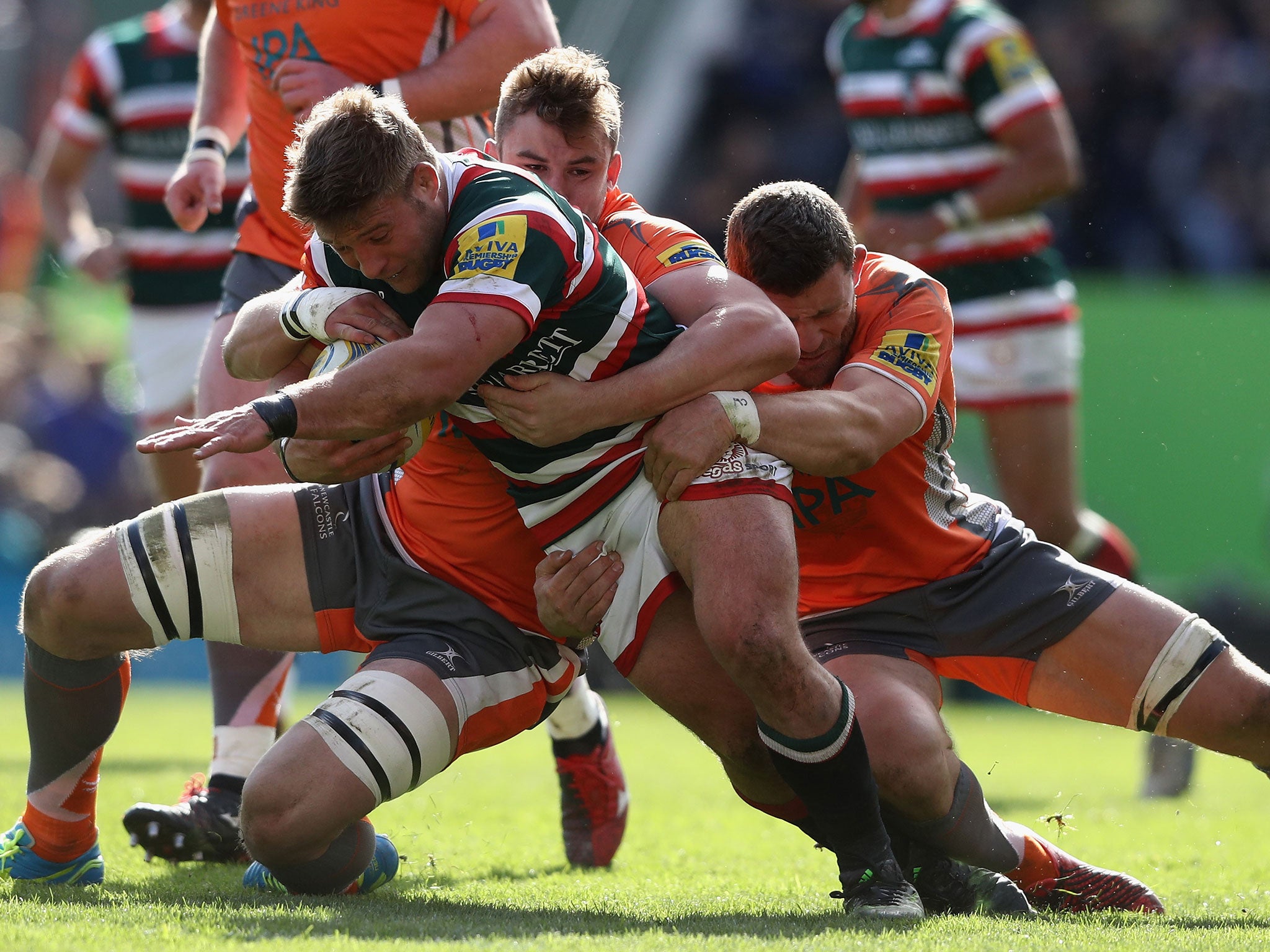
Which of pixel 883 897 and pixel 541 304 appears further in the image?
pixel 883 897

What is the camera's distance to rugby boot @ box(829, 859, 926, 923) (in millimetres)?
3414

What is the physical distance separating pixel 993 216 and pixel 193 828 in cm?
378

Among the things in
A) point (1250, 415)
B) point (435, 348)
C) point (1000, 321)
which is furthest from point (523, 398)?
point (1250, 415)

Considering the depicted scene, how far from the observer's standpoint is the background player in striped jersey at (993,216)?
6066 millimetres

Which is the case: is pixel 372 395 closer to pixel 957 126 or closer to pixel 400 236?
pixel 400 236

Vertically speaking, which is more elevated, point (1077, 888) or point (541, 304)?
point (541, 304)

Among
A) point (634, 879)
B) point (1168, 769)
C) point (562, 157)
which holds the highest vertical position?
point (562, 157)

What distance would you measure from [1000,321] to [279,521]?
135 inches

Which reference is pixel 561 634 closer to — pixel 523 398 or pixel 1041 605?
pixel 523 398

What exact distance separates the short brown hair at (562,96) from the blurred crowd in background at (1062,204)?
8.38m

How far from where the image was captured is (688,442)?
3492 millimetres

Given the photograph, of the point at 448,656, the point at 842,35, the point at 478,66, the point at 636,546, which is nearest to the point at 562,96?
the point at 478,66

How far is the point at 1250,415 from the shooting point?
35.8 feet

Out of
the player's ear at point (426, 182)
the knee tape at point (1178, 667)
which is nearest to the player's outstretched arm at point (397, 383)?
the player's ear at point (426, 182)
